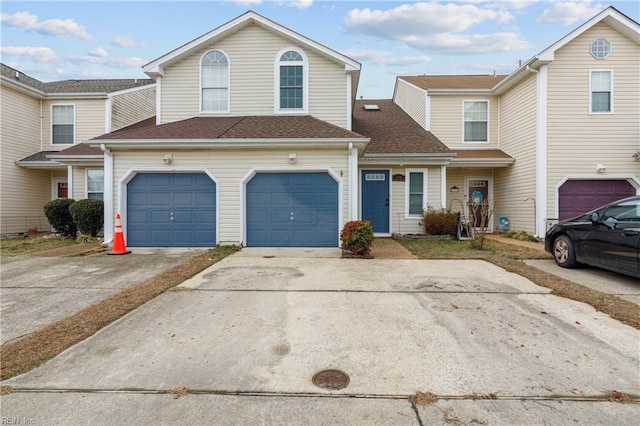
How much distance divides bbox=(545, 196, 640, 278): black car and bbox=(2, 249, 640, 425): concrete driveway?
195 cm

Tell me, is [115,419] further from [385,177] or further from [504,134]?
[504,134]

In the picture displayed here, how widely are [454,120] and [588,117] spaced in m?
4.49

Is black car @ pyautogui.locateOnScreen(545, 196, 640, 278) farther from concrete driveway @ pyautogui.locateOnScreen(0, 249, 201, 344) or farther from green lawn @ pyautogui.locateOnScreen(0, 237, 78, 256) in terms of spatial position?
green lawn @ pyautogui.locateOnScreen(0, 237, 78, 256)

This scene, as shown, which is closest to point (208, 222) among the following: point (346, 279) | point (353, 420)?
point (346, 279)

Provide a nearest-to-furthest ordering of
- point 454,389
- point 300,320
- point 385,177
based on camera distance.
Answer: point 454,389
point 300,320
point 385,177

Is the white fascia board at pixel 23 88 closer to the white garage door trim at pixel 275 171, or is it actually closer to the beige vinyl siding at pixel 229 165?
the beige vinyl siding at pixel 229 165

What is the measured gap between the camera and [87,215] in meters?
12.0

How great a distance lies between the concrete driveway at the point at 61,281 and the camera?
455 centimetres

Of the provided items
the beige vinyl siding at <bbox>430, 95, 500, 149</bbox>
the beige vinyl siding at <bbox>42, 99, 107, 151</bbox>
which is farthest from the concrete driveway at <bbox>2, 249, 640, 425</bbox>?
the beige vinyl siding at <bbox>42, 99, 107, 151</bbox>

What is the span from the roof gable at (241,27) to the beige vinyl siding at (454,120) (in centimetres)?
494

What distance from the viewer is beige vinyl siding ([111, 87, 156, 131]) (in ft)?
49.7

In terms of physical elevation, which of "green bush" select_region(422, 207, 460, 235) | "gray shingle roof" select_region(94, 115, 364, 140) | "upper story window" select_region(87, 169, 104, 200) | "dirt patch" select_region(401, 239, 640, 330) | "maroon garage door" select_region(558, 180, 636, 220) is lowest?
"dirt patch" select_region(401, 239, 640, 330)

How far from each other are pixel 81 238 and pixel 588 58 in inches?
729

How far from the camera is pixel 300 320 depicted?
4281 millimetres
